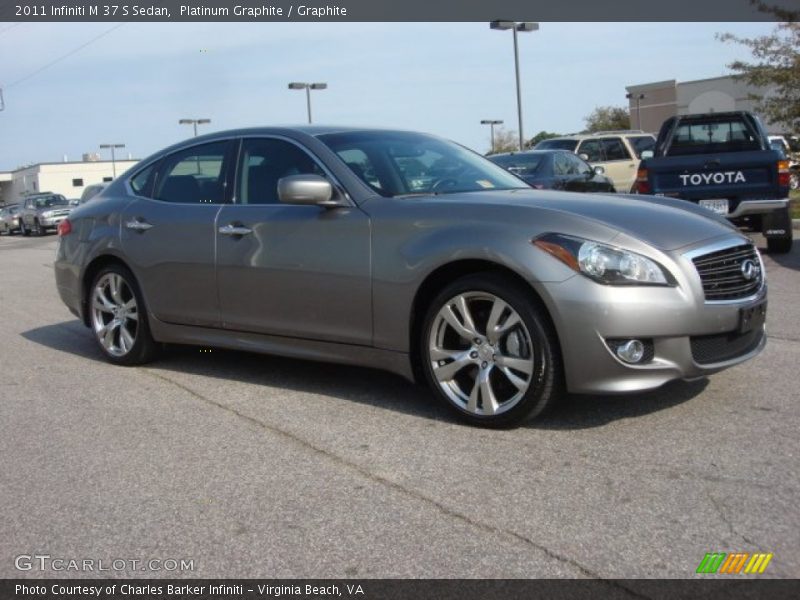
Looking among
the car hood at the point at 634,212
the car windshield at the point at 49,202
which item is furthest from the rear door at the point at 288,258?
the car windshield at the point at 49,202

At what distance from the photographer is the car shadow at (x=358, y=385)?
4746 mm

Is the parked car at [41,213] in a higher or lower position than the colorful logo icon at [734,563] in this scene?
higher

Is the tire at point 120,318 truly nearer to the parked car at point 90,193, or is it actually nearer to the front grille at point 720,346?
the parked car at point 90,193

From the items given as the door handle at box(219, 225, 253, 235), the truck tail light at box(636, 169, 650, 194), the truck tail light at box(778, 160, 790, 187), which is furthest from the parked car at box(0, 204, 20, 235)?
the door handle at box(219, 225, 253, 235)

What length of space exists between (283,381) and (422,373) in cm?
128

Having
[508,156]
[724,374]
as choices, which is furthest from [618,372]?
[508,156]

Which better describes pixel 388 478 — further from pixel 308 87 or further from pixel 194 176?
pixel 308 87

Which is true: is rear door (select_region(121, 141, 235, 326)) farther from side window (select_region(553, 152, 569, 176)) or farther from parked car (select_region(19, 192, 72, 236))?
parked car (select_region(19, 192, 72, 236))

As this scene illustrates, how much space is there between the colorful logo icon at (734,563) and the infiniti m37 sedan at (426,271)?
131cm

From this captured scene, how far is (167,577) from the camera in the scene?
3156mm

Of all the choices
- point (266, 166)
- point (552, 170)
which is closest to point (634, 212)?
point (266, 166)

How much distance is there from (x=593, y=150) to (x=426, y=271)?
1898cm

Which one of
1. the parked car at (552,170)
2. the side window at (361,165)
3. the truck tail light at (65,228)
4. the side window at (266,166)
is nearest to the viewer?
the side window at (361,165)

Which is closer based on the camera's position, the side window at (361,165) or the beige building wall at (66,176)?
the side window at (361,165)
